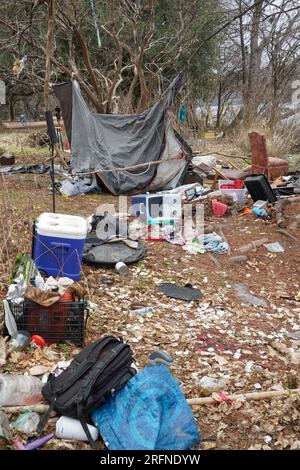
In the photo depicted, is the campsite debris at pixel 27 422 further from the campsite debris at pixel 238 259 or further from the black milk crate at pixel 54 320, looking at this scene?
the campsite debris at pixel 238 259

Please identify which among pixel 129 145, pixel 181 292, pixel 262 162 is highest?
pixel 129 145

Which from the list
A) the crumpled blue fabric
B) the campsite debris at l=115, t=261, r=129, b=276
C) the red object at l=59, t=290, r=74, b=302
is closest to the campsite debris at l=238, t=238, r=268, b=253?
the campsite debris at l=115, t=261, r=129, b=276

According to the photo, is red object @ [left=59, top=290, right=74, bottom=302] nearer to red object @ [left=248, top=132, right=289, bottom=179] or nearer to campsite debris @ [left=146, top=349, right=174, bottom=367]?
campsite debris @ [left=146, top=349, right=174, bottom=367]

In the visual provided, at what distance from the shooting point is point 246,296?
4.27m

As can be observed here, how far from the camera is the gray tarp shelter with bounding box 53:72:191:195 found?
26.2 ft

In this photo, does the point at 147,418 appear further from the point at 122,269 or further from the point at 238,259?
the point at 238,259

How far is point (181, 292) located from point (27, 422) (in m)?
2.14

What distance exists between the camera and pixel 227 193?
698 centimetres

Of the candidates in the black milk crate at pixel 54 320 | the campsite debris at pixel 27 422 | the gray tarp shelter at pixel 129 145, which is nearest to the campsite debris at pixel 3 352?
the black milk crate at pixel 54 320

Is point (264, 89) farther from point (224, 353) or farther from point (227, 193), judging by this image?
point (224, 353)

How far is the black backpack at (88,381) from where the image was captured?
224cm

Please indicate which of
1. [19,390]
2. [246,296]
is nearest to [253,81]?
[246,296]

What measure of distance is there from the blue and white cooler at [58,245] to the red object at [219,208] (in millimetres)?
3166

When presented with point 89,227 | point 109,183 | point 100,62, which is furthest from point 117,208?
point 100,62
